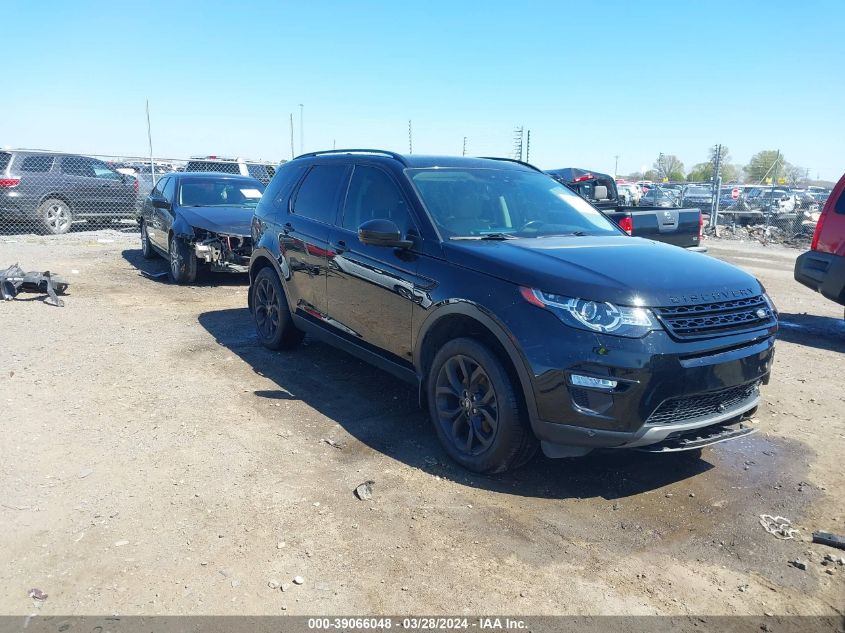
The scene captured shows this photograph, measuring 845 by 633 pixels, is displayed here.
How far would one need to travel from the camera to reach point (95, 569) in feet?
9.59

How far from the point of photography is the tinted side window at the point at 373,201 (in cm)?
448

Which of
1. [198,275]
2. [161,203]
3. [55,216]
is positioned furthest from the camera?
[55,216]

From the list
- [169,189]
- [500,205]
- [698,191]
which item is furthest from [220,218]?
[698,191]

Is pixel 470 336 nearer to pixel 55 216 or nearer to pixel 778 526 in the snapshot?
pixel 778 526

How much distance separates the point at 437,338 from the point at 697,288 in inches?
61.3

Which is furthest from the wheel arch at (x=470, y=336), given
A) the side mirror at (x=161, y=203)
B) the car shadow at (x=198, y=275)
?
the side mirror at (x=161, y=203)

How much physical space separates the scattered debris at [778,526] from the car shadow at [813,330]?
4262mm

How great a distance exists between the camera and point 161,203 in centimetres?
995

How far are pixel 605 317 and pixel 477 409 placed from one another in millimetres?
964

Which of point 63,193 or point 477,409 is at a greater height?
point 63,193

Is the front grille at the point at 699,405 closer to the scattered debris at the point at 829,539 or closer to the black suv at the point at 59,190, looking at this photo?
the scattered debris at the point at 829,539

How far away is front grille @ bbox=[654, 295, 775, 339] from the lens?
3336 mm

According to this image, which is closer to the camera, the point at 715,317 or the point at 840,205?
the point at 715,317

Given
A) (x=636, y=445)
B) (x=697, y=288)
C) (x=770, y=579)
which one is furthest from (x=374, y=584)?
(x=697, y=288)
